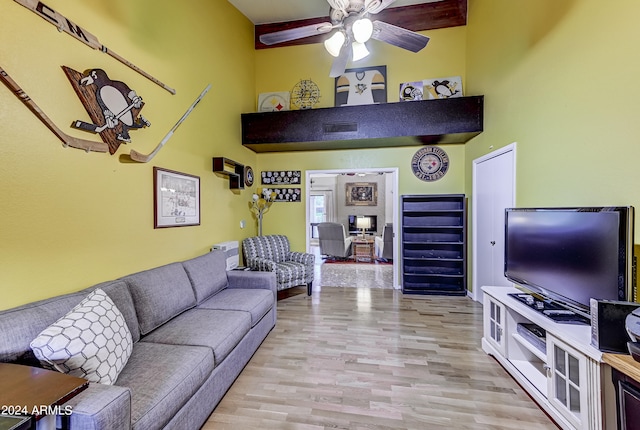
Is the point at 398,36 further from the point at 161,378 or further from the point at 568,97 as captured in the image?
the point at 161,378

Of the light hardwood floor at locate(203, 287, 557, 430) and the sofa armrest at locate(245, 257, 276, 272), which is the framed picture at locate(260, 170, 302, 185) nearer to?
the sofa armrest at locate(245, 257, 276, 272)

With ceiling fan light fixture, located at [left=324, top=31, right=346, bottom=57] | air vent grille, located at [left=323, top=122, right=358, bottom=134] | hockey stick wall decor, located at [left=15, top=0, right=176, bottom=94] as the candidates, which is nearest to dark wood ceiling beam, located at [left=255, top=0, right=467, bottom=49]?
air vent grille, located at [left=323, top=122, right=358, bottom=134]

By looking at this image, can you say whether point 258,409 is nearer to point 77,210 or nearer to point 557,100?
point 77,210

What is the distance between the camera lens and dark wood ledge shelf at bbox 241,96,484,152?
11.5 ft

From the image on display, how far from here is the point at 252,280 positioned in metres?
2.90

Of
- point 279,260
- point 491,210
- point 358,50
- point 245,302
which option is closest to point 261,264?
point 279,260

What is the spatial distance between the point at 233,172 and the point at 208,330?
2.31 meters

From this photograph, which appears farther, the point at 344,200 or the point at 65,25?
the point at 344,200

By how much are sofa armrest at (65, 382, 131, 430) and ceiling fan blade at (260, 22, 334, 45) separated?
2.60 m

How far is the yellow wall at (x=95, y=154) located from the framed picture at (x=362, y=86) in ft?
6.26

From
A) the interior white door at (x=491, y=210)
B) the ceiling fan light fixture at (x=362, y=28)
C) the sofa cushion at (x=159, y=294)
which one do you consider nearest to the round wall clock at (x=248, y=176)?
the sofa cushion at (x=159, y=294)

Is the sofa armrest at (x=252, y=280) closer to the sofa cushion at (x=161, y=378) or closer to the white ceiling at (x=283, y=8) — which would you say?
the sofa cushion at (x=161, y=378)

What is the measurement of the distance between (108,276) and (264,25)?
14.6ft

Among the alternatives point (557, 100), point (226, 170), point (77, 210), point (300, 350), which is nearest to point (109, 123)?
point (77, 210)
